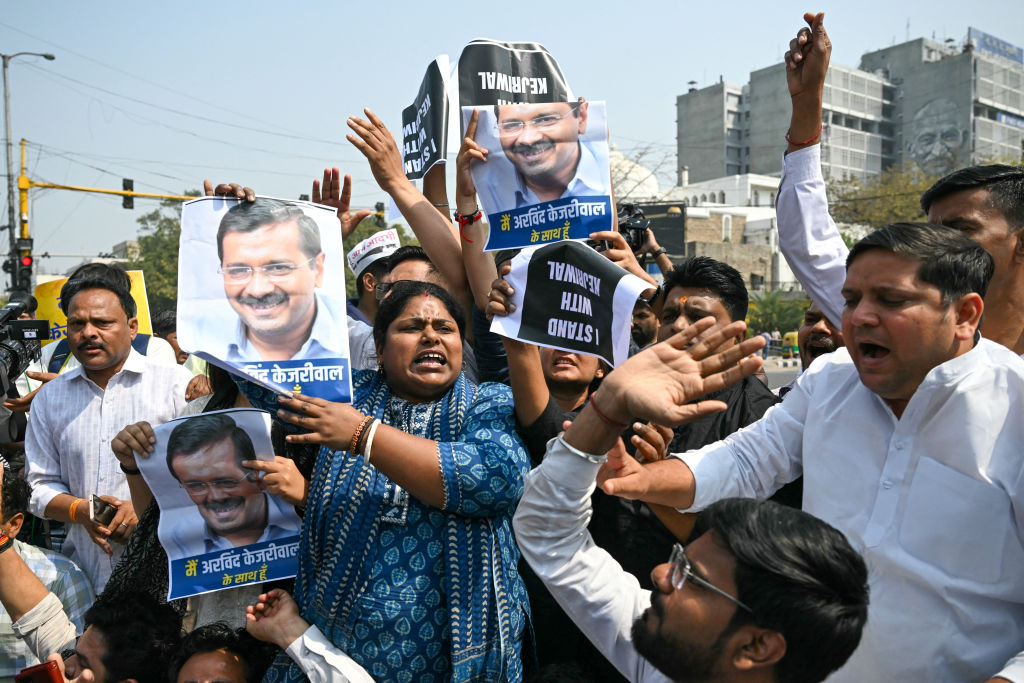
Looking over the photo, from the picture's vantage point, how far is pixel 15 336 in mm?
5258

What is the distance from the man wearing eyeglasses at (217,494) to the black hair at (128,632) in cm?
37

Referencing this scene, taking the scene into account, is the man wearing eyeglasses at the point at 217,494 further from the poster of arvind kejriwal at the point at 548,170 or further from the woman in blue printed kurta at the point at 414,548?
the poster of arvind kejriwal at the point at 548,170

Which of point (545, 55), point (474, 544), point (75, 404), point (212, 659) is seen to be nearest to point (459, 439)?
point (474, 544)

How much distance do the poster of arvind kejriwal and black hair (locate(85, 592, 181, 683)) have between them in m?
1.83

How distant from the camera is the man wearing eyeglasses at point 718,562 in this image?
1.63m

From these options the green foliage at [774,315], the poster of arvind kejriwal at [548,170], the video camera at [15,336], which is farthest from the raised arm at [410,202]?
the green foliage at [774,315]

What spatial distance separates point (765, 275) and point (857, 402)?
50617 mm

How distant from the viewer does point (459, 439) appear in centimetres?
270

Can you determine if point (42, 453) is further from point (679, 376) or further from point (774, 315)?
point (774, 315)

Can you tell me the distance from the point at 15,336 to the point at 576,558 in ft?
14.9

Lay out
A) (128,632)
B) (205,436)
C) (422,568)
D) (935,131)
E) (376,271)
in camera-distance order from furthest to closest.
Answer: (935,131), (376,271), (128,632), (205,436), (422,568)

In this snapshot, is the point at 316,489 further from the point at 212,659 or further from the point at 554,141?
the point at 554,141

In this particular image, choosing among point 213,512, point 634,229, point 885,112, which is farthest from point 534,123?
point 885,112

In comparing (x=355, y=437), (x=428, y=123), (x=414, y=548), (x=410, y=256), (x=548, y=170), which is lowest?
(x=414, y=548)
